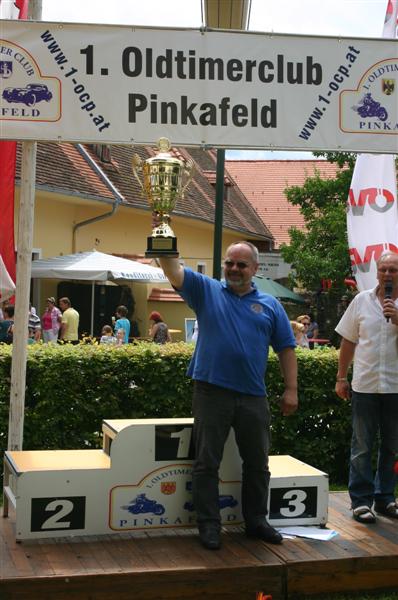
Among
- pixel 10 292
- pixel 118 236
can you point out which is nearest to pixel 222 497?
pixel 10 292

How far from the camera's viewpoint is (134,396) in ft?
27.0

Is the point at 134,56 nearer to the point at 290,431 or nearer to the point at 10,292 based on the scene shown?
the point at 10,292

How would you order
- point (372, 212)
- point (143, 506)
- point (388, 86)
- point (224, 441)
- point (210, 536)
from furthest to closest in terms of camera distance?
point (372, 212)
point (388, 86)
point (143, 506)
point (224, 441)
point (210, 536)

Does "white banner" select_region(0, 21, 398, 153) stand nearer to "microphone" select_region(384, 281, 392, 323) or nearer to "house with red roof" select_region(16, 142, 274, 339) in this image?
"microphone" select_region(384, 281, 392, 323)

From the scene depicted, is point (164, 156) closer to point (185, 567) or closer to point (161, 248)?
point (161, 248)

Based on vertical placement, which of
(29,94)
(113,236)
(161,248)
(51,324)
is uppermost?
(113,236)

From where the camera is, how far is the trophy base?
529cm

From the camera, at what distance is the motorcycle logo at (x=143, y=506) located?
5660mm

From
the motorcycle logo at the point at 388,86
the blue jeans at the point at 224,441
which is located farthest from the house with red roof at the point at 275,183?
the blue jeans at the point at 224,441

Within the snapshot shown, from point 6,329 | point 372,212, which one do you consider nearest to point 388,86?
point 372,212

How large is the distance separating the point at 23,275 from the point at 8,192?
669 mm

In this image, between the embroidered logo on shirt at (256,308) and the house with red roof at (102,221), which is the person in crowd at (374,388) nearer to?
the embroidered logo on shirt at (256,308)

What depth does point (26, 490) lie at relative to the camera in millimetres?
5418

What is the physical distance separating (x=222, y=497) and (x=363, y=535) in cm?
94
